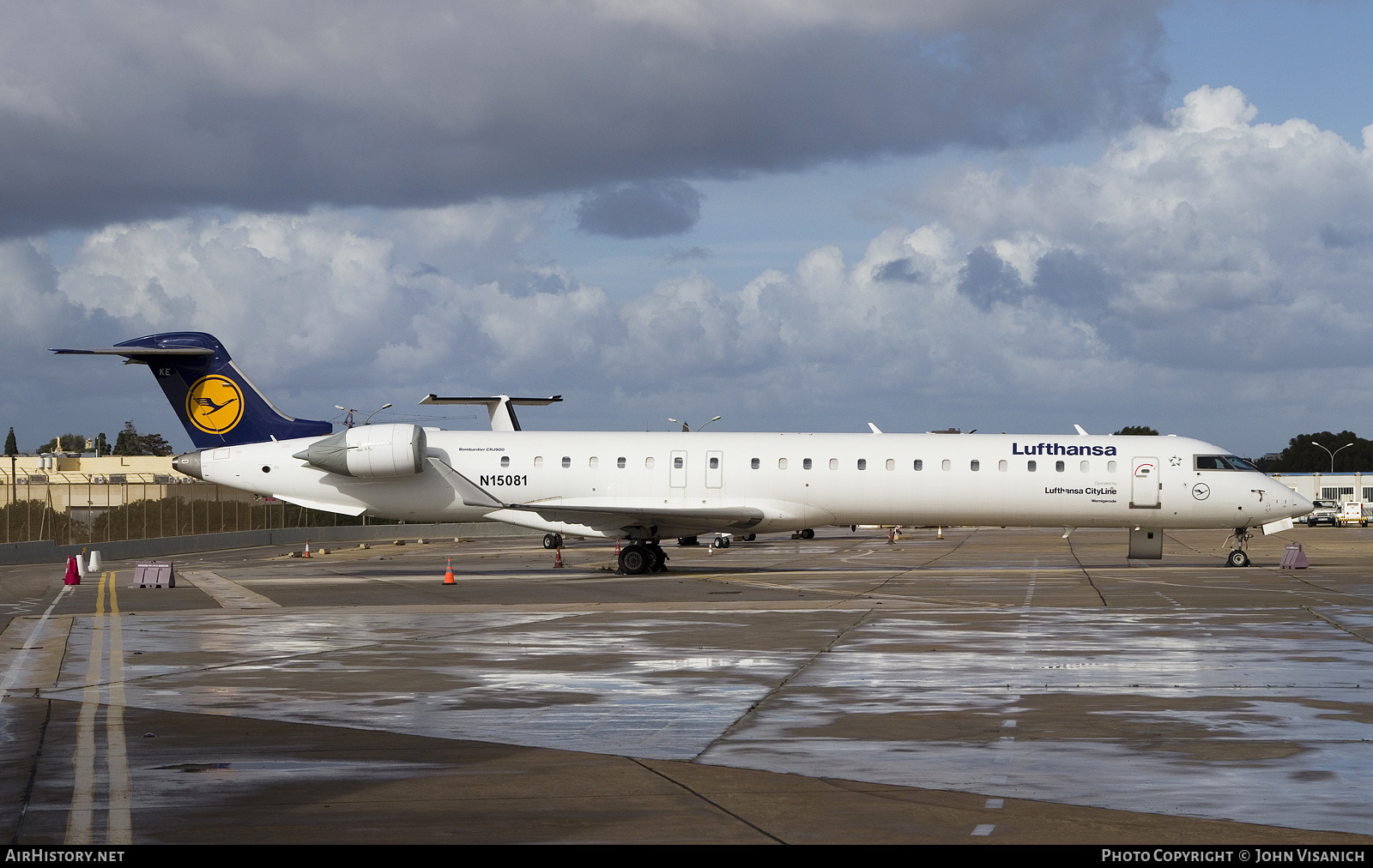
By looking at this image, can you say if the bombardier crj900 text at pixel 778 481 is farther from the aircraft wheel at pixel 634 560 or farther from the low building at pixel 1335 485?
the low building at pixel 1335 485

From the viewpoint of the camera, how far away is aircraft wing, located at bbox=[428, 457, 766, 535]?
33.2 m

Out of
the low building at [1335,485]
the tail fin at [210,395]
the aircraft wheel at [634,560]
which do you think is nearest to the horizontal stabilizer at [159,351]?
the tail fin at [210,395]

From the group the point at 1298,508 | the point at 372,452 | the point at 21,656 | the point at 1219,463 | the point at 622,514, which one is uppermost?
the point at 372,452

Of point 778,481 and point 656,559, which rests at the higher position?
point 778,481

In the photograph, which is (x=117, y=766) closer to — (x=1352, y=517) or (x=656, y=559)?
(x=656, y=559)

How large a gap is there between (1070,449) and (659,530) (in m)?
10.6

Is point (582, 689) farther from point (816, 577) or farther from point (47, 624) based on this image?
point (816, 577)

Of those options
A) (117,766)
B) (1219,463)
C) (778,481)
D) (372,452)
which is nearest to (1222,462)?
Result: (1219,463)

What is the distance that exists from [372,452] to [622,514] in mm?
6453

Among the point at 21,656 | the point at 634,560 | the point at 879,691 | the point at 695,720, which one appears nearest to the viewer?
the point at 695,720

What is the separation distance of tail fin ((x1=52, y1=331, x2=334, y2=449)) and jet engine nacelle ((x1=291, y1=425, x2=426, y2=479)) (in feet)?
6.66

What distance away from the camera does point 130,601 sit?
1037 inches

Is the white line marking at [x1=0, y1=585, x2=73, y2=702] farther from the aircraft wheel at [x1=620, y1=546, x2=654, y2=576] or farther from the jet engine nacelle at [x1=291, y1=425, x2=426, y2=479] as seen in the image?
the aircraft wheel at [x1=620, y1=546, x2=654, y2=576]

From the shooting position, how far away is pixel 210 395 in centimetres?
3597
